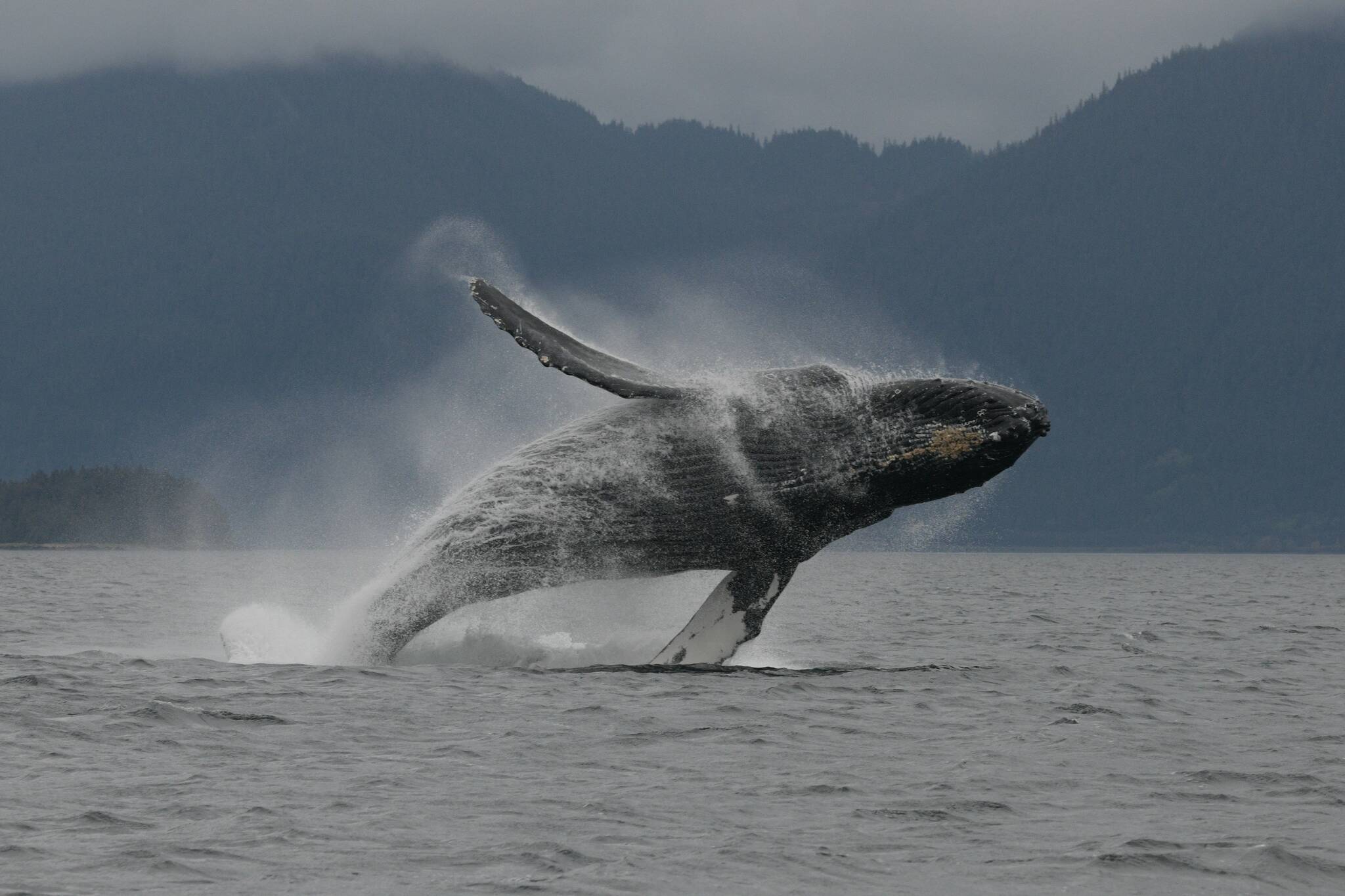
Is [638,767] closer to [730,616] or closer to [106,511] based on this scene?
[730,616]

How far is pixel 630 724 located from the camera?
1038 centimetres

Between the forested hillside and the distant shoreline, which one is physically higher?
the forested hillside

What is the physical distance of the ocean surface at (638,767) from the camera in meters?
7.20

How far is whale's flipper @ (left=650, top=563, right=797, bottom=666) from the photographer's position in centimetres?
1220

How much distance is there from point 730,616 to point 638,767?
3301mm

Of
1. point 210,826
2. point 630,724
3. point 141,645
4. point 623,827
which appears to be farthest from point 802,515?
point 141,645

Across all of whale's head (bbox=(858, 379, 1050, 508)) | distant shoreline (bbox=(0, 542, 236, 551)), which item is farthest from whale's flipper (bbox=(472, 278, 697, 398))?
distant shoreline (bbox=(0, 542, 236, 551))

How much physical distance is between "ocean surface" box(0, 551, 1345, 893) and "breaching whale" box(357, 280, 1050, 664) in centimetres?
85

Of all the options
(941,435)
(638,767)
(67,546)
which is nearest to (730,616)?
(941,435)

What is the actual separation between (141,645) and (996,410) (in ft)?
29.6

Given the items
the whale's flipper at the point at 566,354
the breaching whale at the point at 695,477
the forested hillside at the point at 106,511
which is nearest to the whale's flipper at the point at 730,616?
the breaching whale at the point at 695,477

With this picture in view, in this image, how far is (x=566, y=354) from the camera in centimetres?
1120

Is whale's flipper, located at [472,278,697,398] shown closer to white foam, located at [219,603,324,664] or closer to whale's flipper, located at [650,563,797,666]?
whale's flipper, located at [650,563,797,666]

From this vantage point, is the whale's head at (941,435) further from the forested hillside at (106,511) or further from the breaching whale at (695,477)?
the forested hillside at (106,511)
